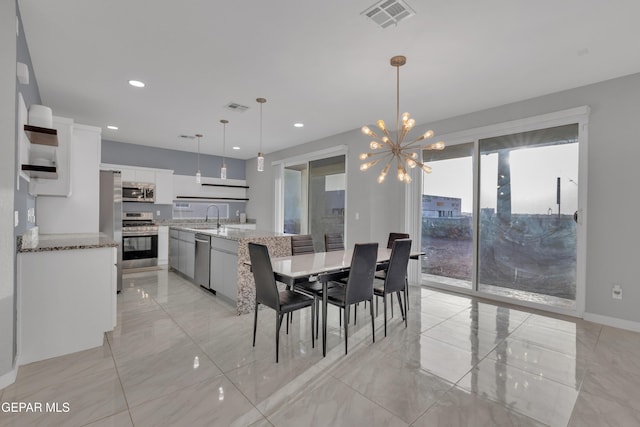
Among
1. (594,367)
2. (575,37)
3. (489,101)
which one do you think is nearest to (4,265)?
(594,367)

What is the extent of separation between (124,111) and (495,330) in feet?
18.6

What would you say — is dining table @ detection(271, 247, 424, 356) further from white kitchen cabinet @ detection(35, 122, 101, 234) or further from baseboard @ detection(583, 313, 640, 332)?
white kitchen cabinet @ detection(35, 122, 101, 234)

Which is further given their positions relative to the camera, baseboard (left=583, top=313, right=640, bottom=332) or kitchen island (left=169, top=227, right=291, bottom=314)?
kitchen island (left=169, top=227, right=291, bottom=314)

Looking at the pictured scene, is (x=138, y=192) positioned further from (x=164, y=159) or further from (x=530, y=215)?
(x=530, y=215)

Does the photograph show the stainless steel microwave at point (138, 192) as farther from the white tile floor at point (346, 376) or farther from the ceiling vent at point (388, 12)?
the ceiling vent at point (388, 12)

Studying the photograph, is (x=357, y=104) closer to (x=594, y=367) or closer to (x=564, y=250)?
(x=564, y=250)

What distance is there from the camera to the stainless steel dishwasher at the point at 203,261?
4.34m

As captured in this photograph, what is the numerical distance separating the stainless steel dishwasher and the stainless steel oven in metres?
1.87

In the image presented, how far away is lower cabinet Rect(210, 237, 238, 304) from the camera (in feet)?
12.1

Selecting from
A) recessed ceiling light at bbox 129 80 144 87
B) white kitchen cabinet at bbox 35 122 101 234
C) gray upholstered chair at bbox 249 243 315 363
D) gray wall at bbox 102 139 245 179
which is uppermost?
recessed ceiling light at bbox 129 80 144 87

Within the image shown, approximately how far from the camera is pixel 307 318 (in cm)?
349

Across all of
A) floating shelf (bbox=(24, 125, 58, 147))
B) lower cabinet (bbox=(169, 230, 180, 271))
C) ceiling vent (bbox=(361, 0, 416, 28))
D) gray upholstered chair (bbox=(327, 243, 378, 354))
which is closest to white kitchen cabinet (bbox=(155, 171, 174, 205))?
lower cabinet (bbox=(169, 230, 180, 271))

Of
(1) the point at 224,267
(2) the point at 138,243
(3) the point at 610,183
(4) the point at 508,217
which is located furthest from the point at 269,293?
(2) the point at 138,243

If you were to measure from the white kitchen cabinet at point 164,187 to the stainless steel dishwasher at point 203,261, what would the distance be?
265 centimetres
